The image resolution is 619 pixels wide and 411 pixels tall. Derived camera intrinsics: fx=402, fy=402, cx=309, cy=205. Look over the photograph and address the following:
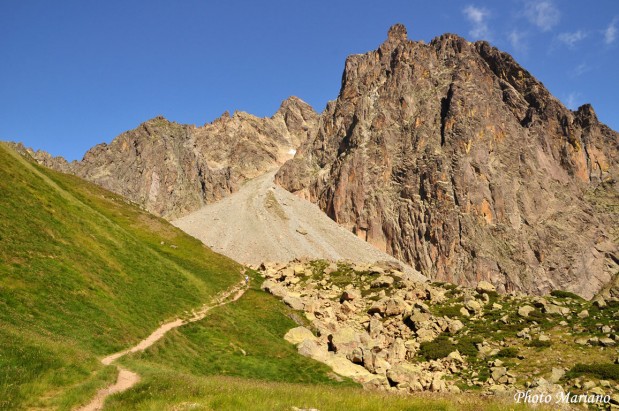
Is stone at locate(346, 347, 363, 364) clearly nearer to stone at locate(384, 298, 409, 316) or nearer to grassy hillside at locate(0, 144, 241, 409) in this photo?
stone at locate(384, 298, 409, 316)

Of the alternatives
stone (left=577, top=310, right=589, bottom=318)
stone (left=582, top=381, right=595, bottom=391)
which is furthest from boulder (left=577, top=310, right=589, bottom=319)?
stone (left=582, top=381, right=595, bottom=391)

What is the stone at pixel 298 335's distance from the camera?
1781 inches

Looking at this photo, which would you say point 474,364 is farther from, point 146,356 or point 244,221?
point 244,221

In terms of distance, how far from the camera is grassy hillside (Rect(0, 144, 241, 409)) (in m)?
18.3

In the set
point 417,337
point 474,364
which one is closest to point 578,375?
point 474,364

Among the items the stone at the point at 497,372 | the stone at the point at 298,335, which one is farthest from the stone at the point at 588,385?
the stone at the point at 298,335

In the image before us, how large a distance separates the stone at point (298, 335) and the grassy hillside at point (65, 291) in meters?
11.2

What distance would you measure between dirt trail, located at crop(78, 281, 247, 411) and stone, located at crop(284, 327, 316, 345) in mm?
9515

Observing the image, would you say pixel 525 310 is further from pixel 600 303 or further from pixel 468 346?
pixel 468 346

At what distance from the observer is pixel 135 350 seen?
1118 inches

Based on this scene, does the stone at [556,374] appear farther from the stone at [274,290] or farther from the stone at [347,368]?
the stone at [274,290]

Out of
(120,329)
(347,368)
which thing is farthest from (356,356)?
(120,329)

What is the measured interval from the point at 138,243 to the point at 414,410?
47.0 m

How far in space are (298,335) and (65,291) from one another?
25111 mm
